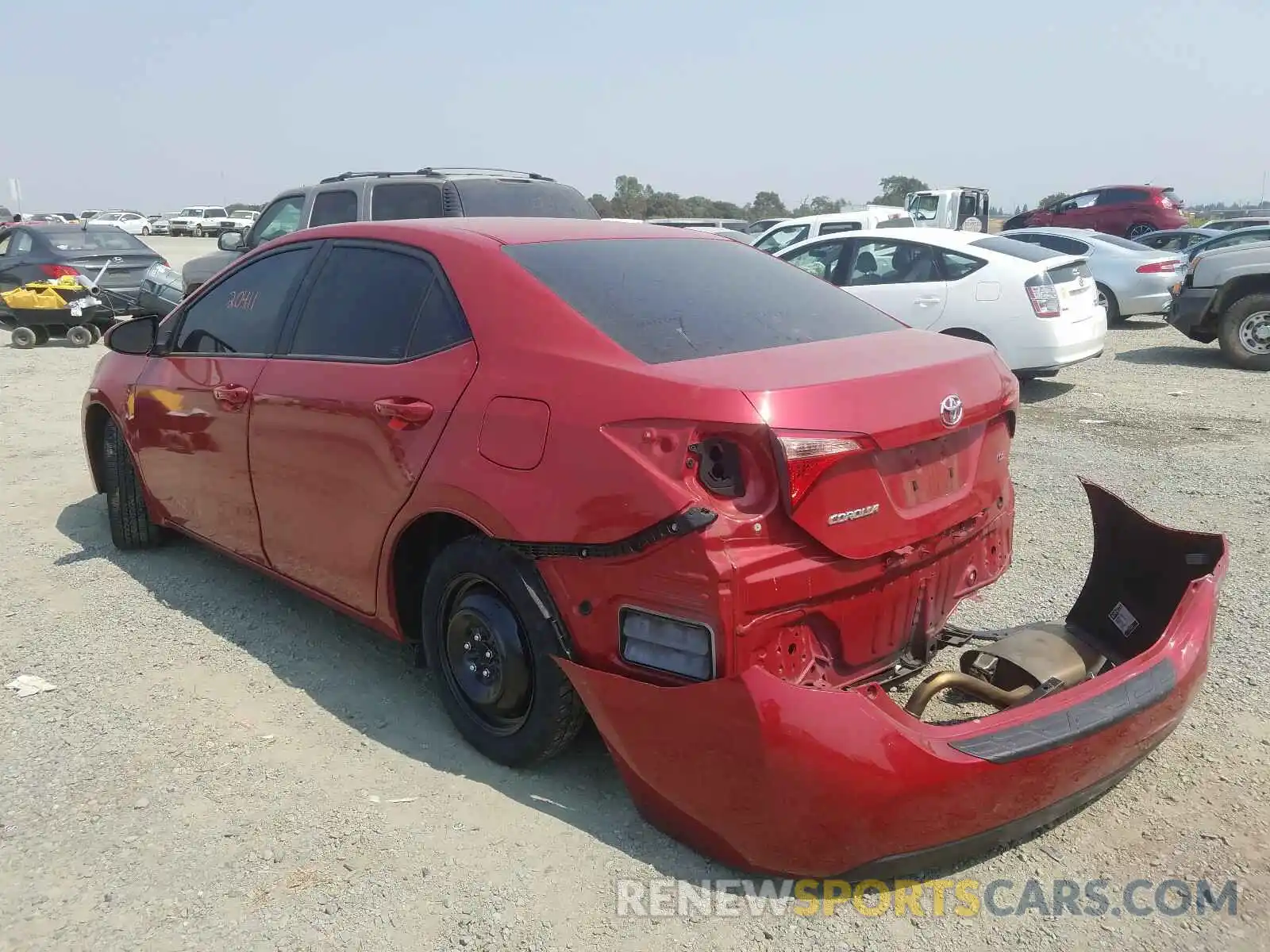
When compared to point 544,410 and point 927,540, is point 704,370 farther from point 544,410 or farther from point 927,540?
point 927,540

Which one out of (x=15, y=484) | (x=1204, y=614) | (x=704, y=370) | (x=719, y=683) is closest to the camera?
(x=719, y=683)

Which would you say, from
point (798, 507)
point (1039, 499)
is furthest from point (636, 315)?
point (1039, 499)

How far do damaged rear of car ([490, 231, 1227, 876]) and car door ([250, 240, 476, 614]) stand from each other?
1.95ft

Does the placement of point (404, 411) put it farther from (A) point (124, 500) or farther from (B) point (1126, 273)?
(B) point (1126, 273)

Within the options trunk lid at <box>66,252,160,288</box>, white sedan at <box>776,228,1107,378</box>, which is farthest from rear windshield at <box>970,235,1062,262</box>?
trunk lid at <box>66,252,160,288</box>

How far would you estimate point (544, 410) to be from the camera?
2.83 meters

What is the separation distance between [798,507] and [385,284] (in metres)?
1.82

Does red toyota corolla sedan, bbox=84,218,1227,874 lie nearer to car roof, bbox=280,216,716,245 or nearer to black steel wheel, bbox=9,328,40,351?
car roof, bbox=280,216,716,245

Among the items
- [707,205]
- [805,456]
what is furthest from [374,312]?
[707,205]

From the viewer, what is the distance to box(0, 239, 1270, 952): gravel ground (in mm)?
2510

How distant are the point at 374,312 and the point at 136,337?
6.09ft

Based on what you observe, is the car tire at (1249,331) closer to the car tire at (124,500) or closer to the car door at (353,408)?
the car door at (353,408)

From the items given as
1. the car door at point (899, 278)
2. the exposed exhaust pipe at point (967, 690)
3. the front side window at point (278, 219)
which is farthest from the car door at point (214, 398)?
the car door at point (899, 278)

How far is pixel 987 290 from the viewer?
29.6 feet
